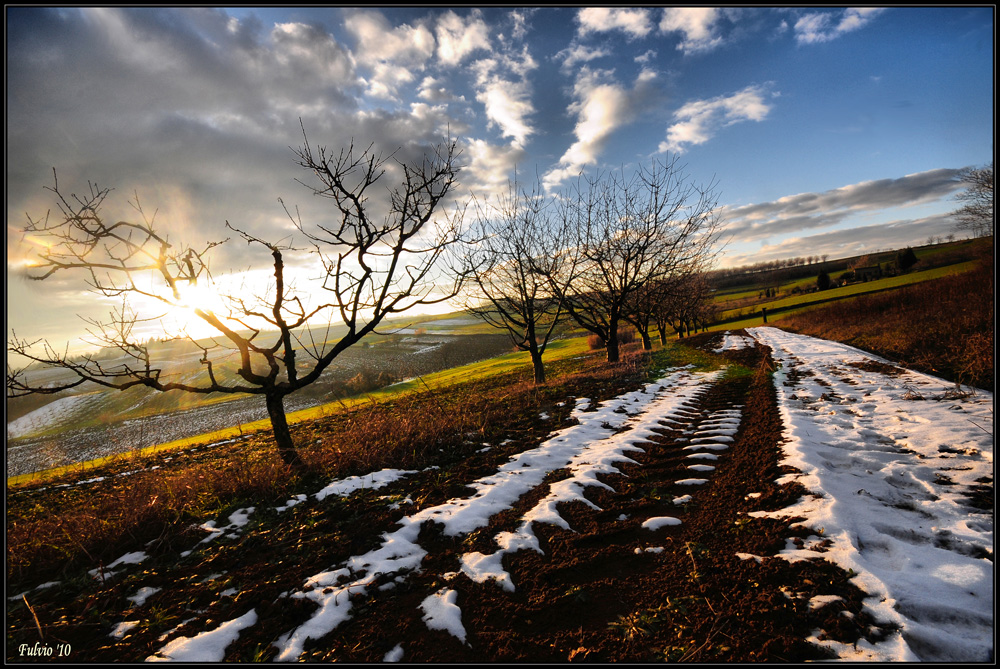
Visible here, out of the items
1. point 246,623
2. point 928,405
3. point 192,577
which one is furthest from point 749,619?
point 928,405

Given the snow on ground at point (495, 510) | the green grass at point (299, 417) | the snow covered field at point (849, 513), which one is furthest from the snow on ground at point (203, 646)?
the green grass at point (299, 417)

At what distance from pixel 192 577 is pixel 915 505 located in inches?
258

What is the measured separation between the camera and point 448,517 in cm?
378

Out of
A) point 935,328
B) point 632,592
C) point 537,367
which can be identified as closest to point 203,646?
point 632,592

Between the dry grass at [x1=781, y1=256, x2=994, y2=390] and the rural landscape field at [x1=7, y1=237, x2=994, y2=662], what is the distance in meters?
2.47

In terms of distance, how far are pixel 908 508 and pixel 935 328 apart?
1353 centimetres

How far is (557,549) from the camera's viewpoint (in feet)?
10.2

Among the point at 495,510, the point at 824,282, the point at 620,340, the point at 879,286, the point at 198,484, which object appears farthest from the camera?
the point at 824,282

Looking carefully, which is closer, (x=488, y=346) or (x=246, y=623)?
(x=246, y=623)

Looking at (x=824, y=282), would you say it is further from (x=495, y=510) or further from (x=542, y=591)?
(x=542, y=591)

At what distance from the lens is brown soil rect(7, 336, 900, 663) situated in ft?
6.94

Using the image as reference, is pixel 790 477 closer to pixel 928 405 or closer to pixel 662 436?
pixel 662 436

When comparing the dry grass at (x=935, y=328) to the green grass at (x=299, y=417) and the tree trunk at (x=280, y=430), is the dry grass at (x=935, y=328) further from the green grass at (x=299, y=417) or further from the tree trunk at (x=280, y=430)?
the tree trunk at (x=280, y=430)

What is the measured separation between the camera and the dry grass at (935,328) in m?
7.64
